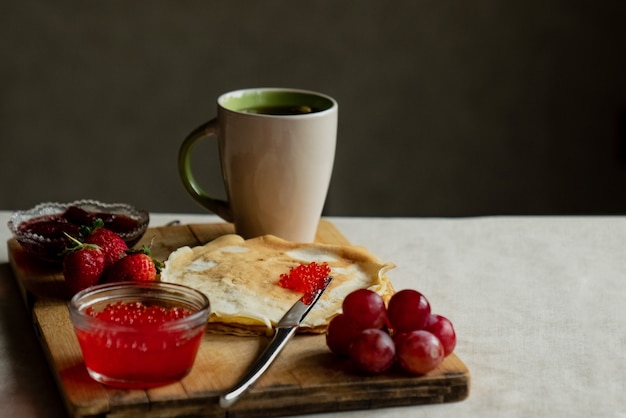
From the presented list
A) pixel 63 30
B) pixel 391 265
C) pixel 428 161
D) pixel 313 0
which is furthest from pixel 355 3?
pixel 391 265

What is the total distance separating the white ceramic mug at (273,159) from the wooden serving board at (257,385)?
0.42 meters

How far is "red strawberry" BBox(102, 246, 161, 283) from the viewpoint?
4.03 ft

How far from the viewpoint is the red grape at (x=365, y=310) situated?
1063mm

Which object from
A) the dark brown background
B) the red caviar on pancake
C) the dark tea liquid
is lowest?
the dark brown background

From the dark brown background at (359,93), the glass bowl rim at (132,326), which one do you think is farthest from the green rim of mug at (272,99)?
the dark brown background at (359,93)

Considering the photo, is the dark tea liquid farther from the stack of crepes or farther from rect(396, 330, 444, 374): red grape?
rect(396, 330, 444, 374): red grape

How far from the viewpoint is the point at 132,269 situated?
123cm

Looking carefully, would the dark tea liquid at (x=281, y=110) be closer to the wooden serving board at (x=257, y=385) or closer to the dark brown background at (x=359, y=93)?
the wooden serving board at (x=257, y=385)

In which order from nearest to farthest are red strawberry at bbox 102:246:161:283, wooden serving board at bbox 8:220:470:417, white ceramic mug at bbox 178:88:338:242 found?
wooden serving board at bbox 8:220:470:417
red strawberry at bbox 102:246:161:283
white ceramic mug at bbox 178:88:338:242

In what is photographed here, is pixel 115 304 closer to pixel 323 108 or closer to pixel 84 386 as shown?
pixel 84 386

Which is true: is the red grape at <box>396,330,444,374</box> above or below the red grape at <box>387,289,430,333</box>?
below

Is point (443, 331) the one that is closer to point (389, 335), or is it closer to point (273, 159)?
point (389, 335)

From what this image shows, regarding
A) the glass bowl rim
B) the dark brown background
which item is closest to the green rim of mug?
the glass bowl rim

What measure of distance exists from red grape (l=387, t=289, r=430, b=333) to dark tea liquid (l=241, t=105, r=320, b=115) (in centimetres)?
57
